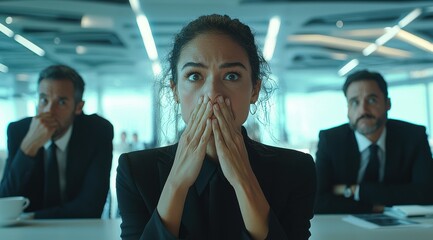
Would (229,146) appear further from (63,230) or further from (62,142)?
(62,142)

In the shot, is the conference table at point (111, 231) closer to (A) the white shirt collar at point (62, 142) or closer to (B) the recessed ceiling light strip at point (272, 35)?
(A) the white shirt collar at point (62, 142)

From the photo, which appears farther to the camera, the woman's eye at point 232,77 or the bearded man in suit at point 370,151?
the bearded man in suit at point 370,151

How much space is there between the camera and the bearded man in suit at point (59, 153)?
2371mm

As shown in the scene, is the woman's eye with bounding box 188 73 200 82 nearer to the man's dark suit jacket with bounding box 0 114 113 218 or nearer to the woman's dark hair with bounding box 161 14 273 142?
the woman's dark hair with bounding box 161 14 273 142

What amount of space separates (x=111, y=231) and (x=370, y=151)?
1.61 meters

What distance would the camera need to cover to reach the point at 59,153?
2.50 m

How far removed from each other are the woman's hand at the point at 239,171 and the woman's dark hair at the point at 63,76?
1.57 m

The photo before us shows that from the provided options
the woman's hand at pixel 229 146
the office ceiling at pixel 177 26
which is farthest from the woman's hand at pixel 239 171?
the office ceiling at pixel 177 26

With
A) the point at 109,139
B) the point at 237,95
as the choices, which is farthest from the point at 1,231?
the point at 237,95

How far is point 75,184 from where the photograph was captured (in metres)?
2.44

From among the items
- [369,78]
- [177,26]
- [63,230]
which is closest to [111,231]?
[63,230]

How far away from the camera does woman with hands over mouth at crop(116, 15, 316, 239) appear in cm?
122

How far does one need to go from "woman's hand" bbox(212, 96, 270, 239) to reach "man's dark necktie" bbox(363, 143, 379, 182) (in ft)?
4.87

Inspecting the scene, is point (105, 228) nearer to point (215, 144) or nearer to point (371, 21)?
point (215, 144)
